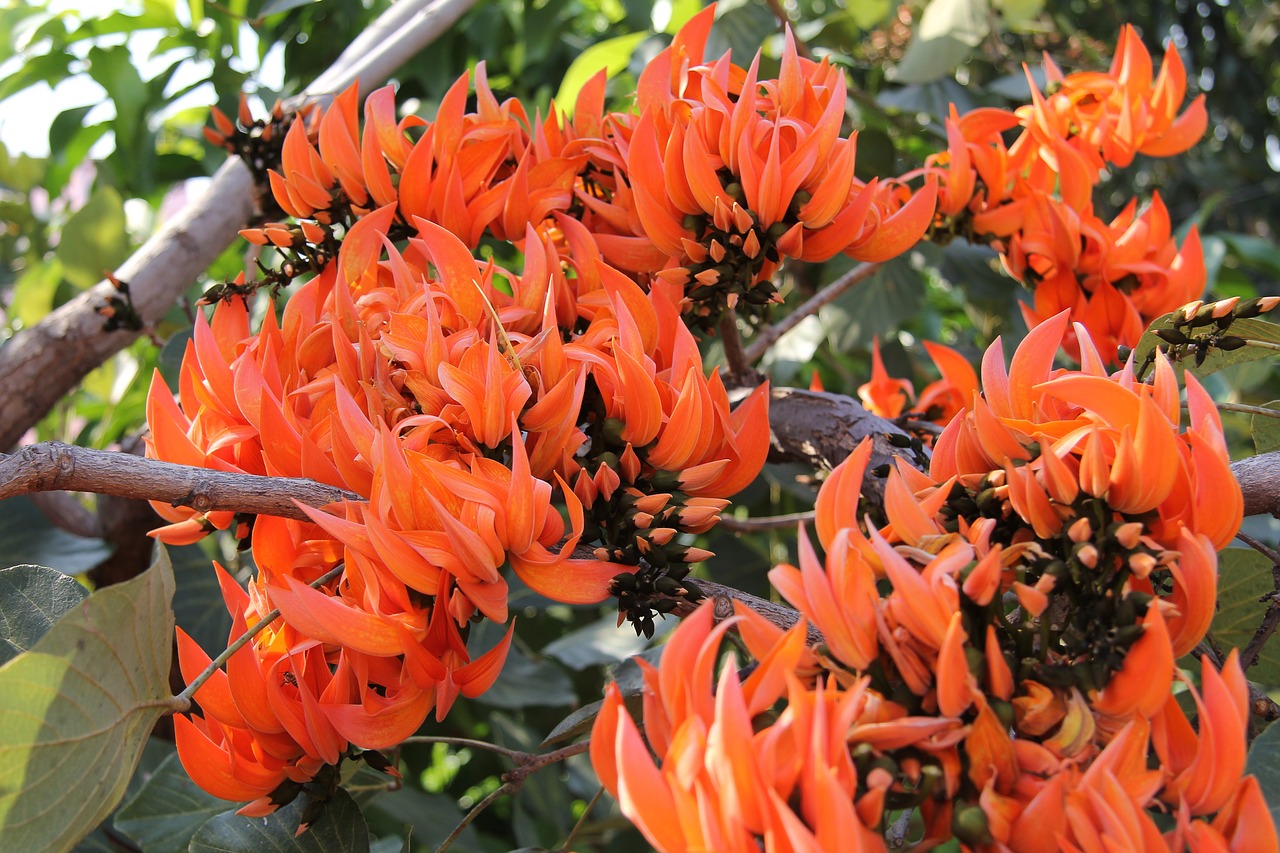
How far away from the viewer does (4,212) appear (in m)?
1.82

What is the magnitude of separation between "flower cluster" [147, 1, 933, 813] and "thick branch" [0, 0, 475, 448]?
0.48 m

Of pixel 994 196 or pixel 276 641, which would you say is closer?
pixel 276 641

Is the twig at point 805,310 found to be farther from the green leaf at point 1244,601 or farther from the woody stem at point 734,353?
the green leaf at point 1244,601

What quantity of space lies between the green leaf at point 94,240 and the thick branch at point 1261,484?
4.01 feet

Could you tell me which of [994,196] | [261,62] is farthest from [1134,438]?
[261,62]

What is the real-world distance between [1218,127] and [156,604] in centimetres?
676

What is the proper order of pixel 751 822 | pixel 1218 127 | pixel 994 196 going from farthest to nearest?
1. pixel 1218 127
2. pixel 994 196
3. pixel 751 822

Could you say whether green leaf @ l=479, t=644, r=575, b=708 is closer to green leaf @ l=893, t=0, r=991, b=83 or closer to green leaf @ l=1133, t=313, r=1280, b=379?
green leaf @ l=1133, t=313, r=1280, b=379

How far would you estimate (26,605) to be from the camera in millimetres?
574

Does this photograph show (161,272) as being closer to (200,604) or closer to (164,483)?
(200,604)

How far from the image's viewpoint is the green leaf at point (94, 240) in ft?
3.93

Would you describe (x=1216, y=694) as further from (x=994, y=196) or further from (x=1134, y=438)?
(x=994, y=196)

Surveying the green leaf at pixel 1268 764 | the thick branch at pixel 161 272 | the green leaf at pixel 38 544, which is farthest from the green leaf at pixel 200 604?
the green leaf at pixel 1268 764

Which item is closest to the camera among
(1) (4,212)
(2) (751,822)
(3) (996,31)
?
(2) (751,822)
